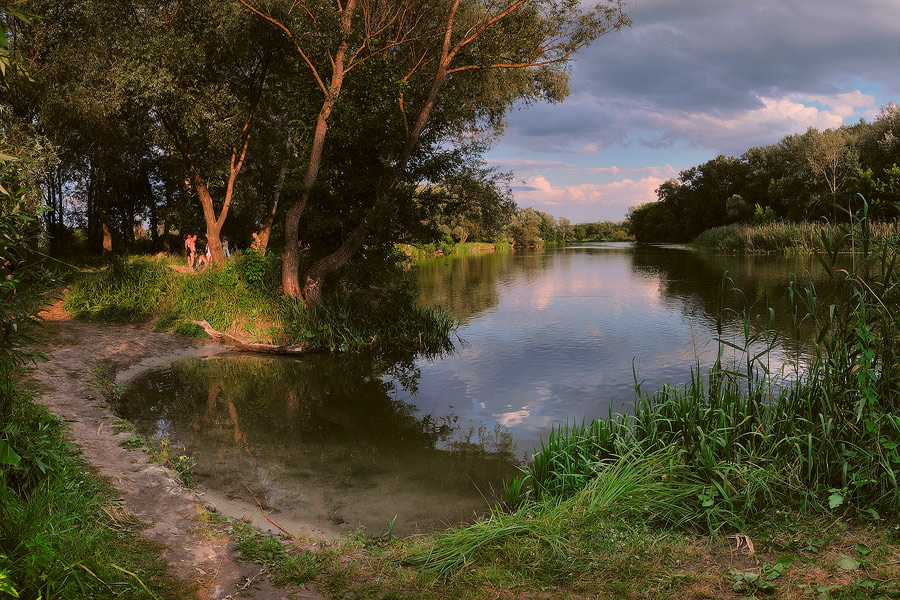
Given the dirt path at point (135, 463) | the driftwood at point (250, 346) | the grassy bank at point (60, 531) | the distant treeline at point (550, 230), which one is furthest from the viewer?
the distant treeline at point (550, 230)

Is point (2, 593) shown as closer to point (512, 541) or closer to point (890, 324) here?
point (512, 541)

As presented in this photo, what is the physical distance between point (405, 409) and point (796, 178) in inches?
2393

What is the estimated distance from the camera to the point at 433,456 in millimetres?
7430

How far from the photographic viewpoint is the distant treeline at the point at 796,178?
47.5 meters

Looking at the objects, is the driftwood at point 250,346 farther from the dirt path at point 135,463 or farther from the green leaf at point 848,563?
the green leaf at point 848,563

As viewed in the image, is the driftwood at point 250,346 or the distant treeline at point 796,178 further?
the distant treeline at point 796,178

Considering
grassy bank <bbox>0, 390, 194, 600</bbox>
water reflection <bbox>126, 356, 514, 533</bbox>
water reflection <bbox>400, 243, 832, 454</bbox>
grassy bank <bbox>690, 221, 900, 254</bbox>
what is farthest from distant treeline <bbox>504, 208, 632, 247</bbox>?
grassy bank <bbox>690, 221, 900, 254</bbox>

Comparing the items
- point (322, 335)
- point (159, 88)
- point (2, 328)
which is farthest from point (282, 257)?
point (2, 328)

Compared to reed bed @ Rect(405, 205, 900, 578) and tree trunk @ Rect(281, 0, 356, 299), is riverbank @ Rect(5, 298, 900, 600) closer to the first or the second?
reed bed @ Rect(405, 205, 900, 578)

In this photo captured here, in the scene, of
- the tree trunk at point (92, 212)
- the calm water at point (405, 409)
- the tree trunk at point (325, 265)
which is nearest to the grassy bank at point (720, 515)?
the calm water at point (405, 409)

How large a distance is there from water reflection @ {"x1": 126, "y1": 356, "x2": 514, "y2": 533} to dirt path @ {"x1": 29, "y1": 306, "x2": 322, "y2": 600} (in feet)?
2.39

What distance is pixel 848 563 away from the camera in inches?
135

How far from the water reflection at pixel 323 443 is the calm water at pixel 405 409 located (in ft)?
0.08

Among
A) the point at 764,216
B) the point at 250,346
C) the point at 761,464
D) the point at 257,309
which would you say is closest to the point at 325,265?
the point at 257,309
